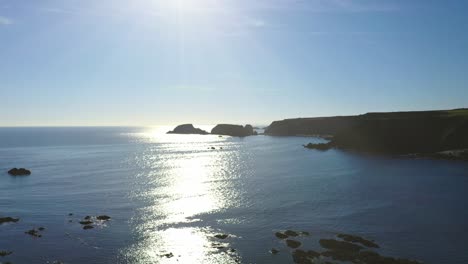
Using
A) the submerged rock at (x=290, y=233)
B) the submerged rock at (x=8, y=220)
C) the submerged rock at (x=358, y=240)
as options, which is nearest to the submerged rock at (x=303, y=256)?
the submerged rock at (x=290, y=233)

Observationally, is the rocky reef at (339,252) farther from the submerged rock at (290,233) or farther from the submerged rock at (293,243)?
the submerged rock at (290,233)

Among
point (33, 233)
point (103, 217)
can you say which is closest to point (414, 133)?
point (103, 217)

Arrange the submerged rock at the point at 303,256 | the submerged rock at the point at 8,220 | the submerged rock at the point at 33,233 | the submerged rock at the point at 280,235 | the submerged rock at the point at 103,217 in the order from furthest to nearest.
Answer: the submerged rock at the point at 103,217 < the submerged rock at the point at 8,220 < the submerged rock at the point at 33,233 < the submerged rock at the point at 280,235 < the submerged rock at the point at 303,256

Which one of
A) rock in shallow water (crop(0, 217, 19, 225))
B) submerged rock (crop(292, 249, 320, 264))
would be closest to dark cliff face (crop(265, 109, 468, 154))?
submerged rock (crop(292, 249, 320, 264))

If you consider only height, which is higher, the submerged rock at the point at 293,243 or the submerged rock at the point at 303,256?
the submerged rock at the point at 293,243

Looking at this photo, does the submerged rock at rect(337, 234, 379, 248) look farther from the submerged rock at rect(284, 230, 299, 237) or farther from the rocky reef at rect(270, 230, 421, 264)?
the submerged rock at rect(284, 230, 299, 237)

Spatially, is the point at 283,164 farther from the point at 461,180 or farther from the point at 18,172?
the point at 18,172

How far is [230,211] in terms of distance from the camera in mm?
58781

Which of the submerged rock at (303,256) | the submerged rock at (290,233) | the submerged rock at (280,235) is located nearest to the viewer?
the submerged rock at (303,256)

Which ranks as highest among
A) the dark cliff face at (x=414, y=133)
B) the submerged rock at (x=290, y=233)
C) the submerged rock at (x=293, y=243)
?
the dark cliff face at (x=414, y=133)

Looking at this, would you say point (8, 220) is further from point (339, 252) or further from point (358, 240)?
point (358, 240)

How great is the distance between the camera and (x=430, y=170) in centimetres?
9412

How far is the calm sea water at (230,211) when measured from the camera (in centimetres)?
4100

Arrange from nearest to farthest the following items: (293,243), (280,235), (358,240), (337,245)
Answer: (337,245) < (293,243) < (358,240) < (280,235)
